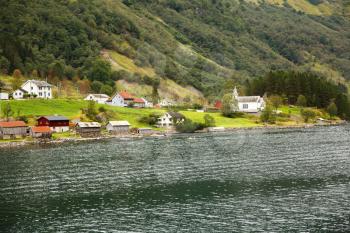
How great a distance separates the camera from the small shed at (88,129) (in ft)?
487

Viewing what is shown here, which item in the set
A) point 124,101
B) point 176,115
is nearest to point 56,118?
point 176,115

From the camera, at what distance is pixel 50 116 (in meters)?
150

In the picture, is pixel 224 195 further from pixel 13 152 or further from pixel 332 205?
pixel 13 152

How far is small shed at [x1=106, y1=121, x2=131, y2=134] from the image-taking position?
156 meters

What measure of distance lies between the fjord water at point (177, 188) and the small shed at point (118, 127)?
96.2 ft

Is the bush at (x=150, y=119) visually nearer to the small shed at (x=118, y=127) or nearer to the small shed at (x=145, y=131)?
the small shed at (x=145, y=131)

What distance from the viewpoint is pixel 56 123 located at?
492 ft

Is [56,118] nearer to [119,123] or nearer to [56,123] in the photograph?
[56,123]

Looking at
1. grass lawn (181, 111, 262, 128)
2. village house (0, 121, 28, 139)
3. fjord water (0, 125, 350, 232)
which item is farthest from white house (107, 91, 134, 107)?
fjord water (0, 125, 350, 232)

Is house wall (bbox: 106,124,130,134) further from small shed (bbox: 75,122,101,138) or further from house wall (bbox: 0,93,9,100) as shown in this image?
house wall (bbox: 0,93,9,100)

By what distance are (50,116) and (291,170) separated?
81.1m

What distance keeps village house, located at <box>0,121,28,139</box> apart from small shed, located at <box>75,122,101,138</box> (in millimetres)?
14508

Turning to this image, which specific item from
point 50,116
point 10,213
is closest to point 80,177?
point 10,213

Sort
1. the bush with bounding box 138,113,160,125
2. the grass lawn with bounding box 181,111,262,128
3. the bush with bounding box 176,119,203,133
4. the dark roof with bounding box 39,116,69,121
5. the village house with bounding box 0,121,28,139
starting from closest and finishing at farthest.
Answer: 1. the village house with bounding box 0,121,28,139
2. the dark roof with bounding box 39,116,69,121
3. the bush with bounding box 176,119,203,133
4. the bush with bounding box 138,113,160,125
5. the grass lawn with bounding box 181,111,262,128
